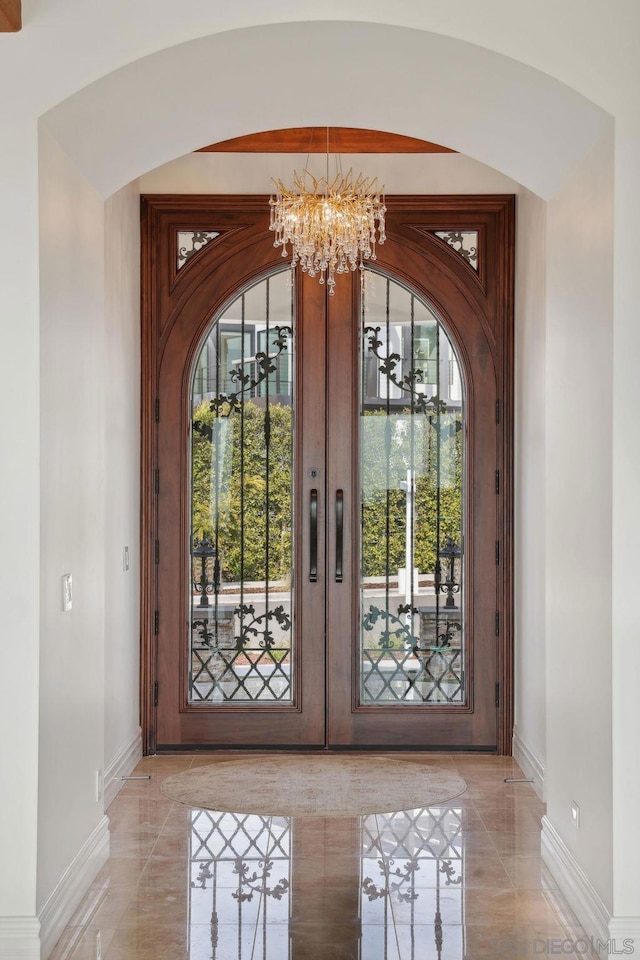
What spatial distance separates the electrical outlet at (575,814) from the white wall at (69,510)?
1725mm

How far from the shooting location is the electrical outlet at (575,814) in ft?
11.5

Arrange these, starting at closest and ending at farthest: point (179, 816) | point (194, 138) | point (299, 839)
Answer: point (194, 138) < point (299, 839) < point (179, 816)

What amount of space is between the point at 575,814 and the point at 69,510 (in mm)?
2015

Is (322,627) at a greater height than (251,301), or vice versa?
(251,301)

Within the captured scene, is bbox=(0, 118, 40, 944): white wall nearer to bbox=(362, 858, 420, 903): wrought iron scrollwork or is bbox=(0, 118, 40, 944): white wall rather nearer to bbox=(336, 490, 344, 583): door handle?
bbox=(362, 858, 420, 903): wrought iron scrollwork

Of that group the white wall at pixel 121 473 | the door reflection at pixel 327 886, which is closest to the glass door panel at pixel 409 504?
the door reflection at pixel 327 886

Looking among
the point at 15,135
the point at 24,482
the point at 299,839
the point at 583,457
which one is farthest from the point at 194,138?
the point at 299,839

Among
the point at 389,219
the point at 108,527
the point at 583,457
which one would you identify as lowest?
the point at 108,527

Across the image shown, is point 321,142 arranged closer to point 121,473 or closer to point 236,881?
point 121,473

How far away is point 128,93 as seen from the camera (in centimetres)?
330

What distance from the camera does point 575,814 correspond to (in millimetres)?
3547

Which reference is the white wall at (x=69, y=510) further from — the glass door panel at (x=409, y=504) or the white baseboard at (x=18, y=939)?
the glass door panel at (x=409, y=504)

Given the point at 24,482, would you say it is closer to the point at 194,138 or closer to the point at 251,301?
the point at 194,138

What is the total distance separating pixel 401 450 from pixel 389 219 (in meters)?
1.26
